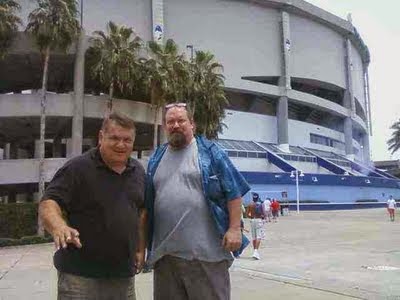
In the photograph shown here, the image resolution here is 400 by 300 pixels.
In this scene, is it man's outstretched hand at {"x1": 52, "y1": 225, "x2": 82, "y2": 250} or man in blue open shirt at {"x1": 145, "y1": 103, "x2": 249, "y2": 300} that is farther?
man in blue open shirt at {"x1": 145, "y1": 103, "x2": 249, "y2": 300}

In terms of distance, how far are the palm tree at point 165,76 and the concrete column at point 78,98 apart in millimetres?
3590

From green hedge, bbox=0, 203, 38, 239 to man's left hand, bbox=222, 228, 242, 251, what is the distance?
22971 millimetres

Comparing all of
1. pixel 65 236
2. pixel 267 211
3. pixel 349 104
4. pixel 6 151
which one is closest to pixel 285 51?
pixel 349 104

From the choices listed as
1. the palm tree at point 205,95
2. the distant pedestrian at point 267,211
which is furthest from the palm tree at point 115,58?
the distant pedestrian at point 267,211

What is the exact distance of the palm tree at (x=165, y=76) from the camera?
3136 centimetres

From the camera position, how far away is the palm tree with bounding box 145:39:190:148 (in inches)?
1235

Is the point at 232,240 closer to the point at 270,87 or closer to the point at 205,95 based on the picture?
the point at 205,95

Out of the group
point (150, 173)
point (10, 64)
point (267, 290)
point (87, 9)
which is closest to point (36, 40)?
point (10, 64)

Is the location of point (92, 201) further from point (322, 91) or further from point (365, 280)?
point (322, 91)

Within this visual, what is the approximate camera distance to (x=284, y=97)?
69.2m

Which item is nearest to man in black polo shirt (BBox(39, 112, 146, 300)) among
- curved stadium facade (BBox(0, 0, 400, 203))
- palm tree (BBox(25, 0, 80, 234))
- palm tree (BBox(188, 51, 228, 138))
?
palm tree (BBox(25, 0, 80, 234))

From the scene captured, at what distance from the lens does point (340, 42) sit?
86688 mm

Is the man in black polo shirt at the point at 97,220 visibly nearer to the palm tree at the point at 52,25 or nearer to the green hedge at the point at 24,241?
the green hedge at the point at 24,241

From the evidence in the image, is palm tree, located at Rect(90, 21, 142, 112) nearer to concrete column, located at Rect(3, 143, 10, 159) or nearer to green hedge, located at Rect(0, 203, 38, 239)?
green hedge, located at Rect(0, 203, 38, 239)
